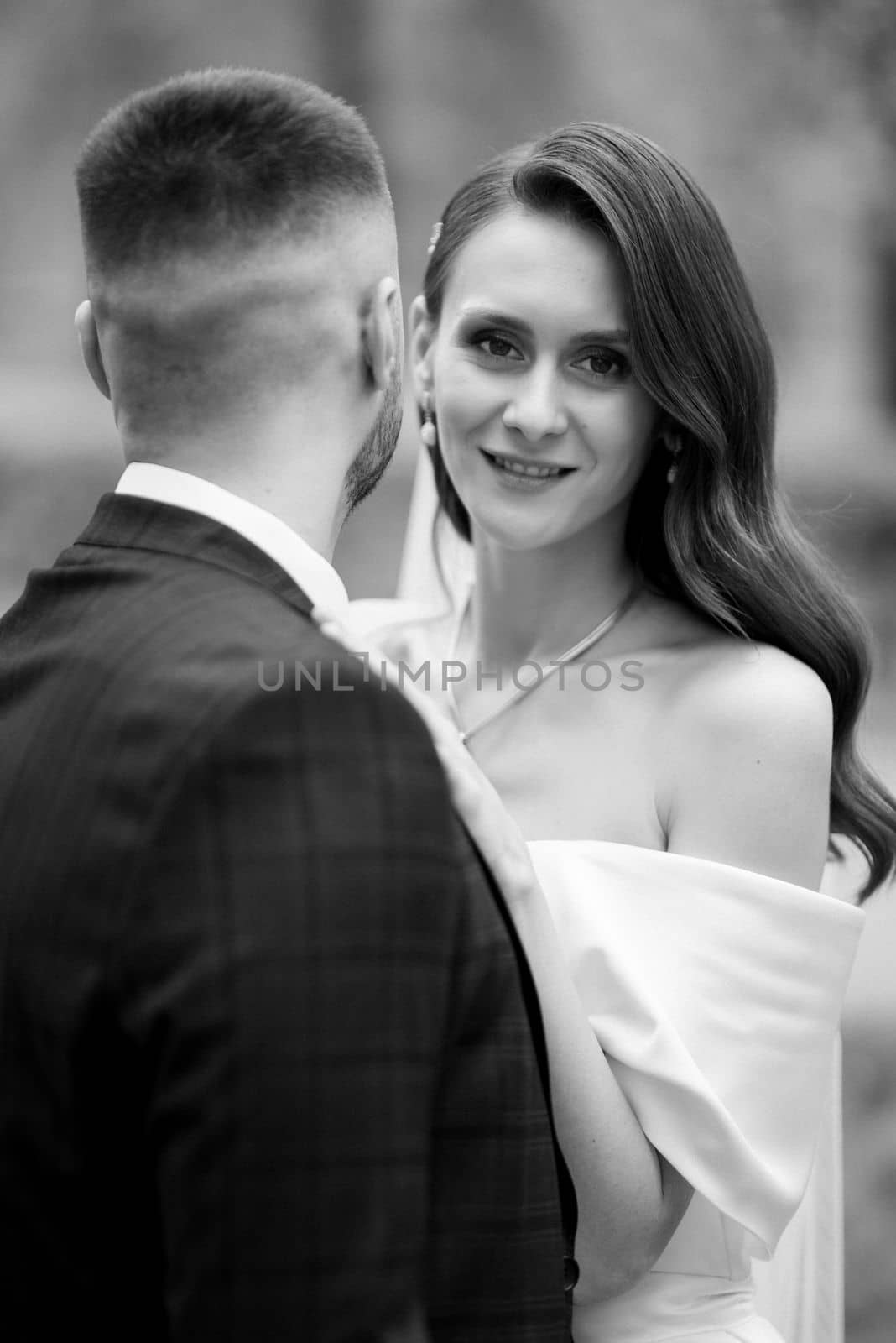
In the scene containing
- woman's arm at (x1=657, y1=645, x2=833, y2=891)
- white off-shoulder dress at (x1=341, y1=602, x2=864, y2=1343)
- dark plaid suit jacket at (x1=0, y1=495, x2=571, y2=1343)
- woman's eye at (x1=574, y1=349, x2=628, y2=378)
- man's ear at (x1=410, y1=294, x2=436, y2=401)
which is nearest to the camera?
dark plaid suit jacket at (x1=0, y1=495, x2=571, y2=1343)

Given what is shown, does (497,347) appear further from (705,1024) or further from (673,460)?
(705,1024)

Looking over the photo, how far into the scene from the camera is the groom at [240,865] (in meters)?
1.13

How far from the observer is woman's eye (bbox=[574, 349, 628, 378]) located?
2244 mm

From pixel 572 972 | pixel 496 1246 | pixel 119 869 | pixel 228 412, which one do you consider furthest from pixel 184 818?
pixel 572 972

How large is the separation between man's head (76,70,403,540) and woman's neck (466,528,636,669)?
109cm

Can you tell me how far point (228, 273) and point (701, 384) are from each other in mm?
993

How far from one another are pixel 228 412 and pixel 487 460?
3.21 feet

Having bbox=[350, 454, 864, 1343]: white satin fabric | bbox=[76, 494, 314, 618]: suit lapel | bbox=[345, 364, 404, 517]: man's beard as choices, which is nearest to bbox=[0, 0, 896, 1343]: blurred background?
bbox=[350, 454, 864, 1343]: white satin fabric

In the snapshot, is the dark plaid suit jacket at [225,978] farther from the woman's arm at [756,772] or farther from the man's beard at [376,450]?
the woman's arm at [756,772]

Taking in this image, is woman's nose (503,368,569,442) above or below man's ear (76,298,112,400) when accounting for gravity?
above

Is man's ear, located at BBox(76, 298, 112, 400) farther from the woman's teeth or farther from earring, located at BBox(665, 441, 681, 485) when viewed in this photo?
earring, located at BBox(665, 441, 681, 485)

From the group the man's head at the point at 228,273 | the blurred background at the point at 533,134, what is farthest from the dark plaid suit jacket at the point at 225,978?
the blurred background at the point at 533,134

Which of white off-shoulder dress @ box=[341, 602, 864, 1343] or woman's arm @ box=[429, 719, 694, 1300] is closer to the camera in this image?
woman's arm @ box=[429, 719, 694, 1300]

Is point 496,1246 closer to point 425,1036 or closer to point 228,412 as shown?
point 425,1036
